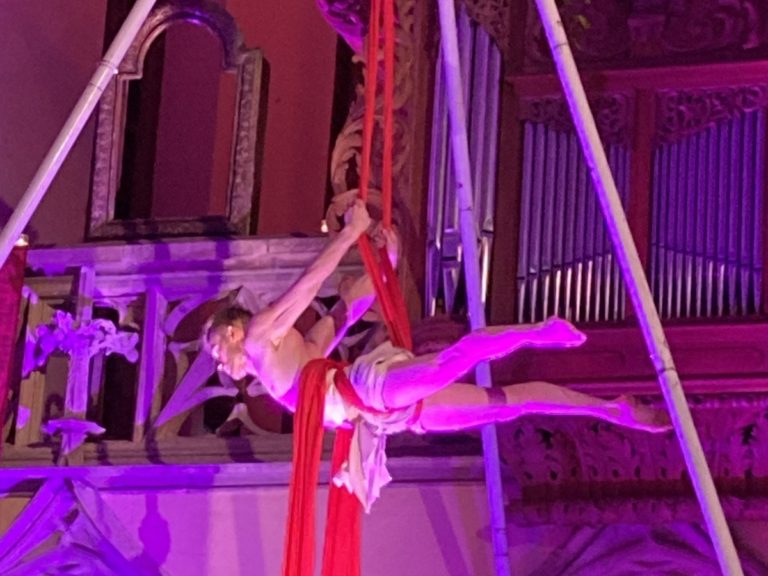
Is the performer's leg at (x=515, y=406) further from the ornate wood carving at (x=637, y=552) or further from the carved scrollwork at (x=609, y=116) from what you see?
the carved scrollwork at (x=609, y=116)

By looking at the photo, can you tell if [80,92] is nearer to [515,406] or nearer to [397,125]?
[397,125]

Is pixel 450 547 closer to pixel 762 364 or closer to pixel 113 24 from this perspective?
pixel 762 364

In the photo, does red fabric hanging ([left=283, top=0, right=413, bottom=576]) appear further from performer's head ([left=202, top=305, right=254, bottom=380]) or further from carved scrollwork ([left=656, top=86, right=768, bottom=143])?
carved scrollwork ([left=656, top=86, right=768, bottom=143])

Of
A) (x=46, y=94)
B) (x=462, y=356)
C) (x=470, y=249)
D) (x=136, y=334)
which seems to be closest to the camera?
(x=462, y=356)

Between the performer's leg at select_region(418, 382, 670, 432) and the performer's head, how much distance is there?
745mm

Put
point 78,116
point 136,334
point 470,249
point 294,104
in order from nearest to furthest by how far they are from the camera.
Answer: point 78,116
point 470,249
point 136,334
point 294,104

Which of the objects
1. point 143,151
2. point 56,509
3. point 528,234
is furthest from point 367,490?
point 143,151

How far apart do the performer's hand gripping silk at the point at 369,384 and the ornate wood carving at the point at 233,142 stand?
207 cm

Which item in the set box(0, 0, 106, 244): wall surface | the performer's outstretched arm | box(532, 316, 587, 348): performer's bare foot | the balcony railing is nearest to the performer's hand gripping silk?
the performer's outstretched arm

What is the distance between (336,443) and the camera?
26.4ft

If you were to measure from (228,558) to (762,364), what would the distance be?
108 inches

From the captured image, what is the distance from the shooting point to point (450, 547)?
932 centimetres

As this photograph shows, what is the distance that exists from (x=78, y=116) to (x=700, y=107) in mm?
2925

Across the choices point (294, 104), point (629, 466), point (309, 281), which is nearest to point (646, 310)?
point (309, 281)
